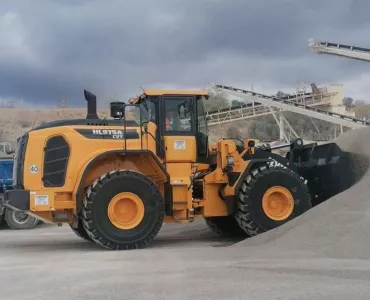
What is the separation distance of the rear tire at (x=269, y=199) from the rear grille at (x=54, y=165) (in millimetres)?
3517

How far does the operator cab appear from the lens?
38.0 feet

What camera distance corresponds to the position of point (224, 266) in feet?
26.5

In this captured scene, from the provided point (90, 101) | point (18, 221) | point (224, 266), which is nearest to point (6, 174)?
point (18, 221)

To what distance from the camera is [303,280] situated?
689 centimetres

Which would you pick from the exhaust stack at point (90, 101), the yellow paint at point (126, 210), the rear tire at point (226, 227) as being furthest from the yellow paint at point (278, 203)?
the exhaust stack at point (90, 101)

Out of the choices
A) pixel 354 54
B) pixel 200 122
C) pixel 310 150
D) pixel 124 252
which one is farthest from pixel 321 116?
pixel 124 252

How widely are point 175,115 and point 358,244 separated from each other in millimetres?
4751

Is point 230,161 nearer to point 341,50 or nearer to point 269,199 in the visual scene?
point 269,199

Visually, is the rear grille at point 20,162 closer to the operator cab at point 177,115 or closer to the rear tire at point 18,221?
the operator cab at point 177,115

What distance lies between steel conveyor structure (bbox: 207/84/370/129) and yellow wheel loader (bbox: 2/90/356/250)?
75.6ft

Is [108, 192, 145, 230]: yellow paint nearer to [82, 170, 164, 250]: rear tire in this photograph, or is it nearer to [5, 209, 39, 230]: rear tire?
[82, 170, 164, 250]: rear tire

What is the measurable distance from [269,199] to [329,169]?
6.00ft

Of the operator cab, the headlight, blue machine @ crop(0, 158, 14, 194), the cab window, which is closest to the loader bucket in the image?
the headlight

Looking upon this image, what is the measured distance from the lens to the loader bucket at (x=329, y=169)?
1252 cm
